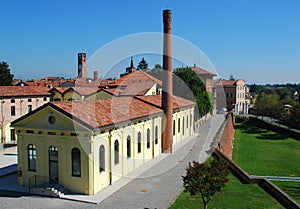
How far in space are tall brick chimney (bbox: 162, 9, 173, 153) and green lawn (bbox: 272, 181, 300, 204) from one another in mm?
10474

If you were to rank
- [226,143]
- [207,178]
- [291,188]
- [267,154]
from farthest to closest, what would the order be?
[267,154] < [226,143] < [291,188] < [207,178]

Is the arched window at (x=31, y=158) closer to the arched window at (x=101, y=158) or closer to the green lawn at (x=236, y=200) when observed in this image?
the arched window at (x=101, y=158)

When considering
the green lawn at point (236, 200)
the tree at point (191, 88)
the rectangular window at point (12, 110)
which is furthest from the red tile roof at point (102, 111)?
the tree at point (191, 88)

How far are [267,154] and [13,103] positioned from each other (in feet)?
103

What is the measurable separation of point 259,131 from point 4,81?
179 ft

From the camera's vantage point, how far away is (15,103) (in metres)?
36.0

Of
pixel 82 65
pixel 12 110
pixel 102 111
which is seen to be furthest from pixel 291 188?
pixel 82 65

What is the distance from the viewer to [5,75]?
6562cm

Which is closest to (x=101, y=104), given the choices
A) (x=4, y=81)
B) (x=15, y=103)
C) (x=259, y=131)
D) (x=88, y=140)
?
(x=88, y=140)

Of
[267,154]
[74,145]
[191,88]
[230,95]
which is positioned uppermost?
[191,88]

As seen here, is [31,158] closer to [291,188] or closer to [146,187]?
[146,187]

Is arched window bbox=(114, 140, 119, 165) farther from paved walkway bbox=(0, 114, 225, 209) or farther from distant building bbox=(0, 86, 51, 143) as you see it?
distant building bbox=(0, 86, 51, 143)

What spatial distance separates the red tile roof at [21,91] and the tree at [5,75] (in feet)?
94.6

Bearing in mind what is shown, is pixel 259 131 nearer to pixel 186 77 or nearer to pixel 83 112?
pixel 186 77
